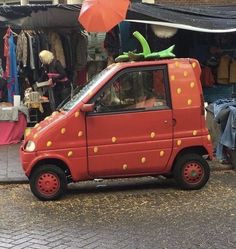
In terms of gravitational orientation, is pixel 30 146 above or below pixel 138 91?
below

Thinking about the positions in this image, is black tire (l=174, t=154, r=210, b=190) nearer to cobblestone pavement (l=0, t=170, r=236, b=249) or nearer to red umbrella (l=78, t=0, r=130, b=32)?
cobblestone pavement (l=0, t=170, r=236, b=249)

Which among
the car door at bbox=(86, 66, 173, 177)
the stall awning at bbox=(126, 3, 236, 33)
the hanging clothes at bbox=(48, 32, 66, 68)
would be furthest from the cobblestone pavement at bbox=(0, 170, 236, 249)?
the hanging clothes at bbox=(48, 32, 66, 68)

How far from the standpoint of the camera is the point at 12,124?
465 inches

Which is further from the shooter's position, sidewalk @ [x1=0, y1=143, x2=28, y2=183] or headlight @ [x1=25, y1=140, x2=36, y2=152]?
sidewalk @ [x1=0, y1=143, x2=28, y2=183]

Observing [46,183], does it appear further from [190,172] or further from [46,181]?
[190,172]

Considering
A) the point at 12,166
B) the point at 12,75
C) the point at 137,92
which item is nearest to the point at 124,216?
the point at 137,92

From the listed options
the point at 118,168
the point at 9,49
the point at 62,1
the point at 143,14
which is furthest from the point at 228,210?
the point at 62,1

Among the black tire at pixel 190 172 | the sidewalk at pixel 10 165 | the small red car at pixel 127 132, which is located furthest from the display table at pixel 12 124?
the black tire at pixel 190 172

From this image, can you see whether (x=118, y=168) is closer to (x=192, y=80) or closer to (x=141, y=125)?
(x=141, y=125)

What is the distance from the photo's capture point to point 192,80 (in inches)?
297

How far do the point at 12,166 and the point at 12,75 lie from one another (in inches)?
127

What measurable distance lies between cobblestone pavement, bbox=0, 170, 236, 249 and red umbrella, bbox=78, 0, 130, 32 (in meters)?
3.23

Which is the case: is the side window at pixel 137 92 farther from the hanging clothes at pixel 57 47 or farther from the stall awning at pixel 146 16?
the hanging clothes at pixel 57 47

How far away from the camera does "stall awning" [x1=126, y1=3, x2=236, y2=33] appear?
1139 cm
